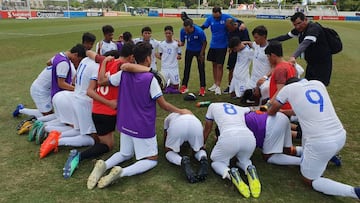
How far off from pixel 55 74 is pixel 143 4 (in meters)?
115

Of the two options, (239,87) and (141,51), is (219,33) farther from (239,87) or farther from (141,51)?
(141,51)

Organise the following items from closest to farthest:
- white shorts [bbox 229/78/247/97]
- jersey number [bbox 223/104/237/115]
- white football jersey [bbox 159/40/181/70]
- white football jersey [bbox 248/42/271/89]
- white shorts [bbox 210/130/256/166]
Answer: white shorts [bbox 210/130/256/166]
jersey number [bbox 223/104/237/115]
white football jersey [bbox 248/42/271/89]
white shorts [bbox 229/78/247/97]
white football jersey [bbox 159/40/181/70]

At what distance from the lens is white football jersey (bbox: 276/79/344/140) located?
12.4ft

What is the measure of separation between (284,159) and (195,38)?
4734mm

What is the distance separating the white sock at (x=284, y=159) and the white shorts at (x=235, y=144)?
0.56 metres

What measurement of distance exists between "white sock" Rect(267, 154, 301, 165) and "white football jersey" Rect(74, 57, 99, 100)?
2.86m

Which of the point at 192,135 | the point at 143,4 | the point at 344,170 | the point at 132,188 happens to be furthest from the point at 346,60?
the point at 143,4

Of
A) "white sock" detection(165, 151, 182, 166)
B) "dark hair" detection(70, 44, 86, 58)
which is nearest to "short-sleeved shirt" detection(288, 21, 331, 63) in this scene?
"white sock" detection(165, 151, 182, 166)

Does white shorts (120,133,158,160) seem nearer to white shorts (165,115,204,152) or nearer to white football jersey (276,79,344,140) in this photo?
white shorts (165,115,204,152)

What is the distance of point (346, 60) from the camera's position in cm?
1438

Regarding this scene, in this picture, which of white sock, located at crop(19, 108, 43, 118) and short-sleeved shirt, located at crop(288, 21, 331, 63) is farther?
white sock, located at crop(19, 108, 43, 118)

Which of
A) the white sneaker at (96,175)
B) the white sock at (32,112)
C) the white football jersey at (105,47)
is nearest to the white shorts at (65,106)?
the white sock at (32,112)

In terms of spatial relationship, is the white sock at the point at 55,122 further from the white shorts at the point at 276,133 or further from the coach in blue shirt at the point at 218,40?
the coach in blue shirt at the point at 218,40

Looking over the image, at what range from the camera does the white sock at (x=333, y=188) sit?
3.55 m
